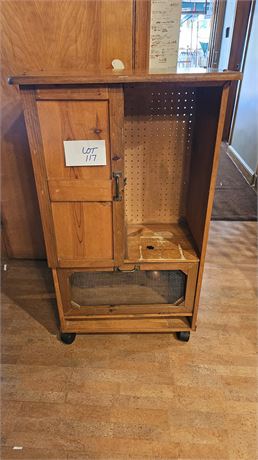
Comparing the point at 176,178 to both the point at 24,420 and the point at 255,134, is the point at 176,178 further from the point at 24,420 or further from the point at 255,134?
the point at 255,134

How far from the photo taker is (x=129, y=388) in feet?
4.40

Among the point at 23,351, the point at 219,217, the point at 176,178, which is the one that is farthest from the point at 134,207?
the point at 219,217

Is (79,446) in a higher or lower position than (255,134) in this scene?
lower

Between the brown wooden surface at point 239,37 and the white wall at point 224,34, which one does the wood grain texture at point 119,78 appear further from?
the white wall at point 224,34

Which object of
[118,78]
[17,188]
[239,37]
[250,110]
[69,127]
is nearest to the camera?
[118,78]

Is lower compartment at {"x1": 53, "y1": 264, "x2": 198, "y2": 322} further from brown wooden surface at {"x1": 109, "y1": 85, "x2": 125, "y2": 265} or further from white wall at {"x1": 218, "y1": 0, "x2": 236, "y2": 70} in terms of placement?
white wall at {"x1": 218, "y1": 0, "x2": 236, "y2": 70}

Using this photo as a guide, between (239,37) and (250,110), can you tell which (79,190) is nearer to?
(250,110)

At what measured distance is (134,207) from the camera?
1632 mm

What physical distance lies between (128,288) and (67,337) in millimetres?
382

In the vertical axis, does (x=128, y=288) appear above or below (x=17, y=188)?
below

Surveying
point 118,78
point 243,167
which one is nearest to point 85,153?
point 118,78

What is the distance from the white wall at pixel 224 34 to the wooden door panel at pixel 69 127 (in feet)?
12.7

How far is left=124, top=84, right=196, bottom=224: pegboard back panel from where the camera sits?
4.61 ft

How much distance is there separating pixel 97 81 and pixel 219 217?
197 cm
